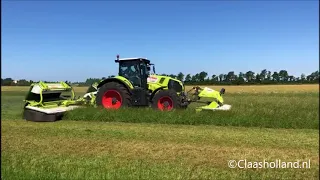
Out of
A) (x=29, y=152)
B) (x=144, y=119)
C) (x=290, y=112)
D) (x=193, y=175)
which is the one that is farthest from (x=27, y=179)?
(x=290, y=112)

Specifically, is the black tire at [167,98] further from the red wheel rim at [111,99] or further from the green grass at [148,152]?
the green grass at [148,152]

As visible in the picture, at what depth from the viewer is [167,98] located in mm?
12711

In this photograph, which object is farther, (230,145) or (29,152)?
(230,145)

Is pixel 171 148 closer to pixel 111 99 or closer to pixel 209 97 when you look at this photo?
pixel 209 97

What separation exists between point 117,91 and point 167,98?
80.2 inches

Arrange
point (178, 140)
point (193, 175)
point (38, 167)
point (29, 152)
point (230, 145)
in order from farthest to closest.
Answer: point (178, 140)
point (230, 145)
point (29, 152)
point (38, 167)
point (193, 175)

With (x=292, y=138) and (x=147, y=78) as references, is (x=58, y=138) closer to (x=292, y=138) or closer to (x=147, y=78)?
(x=292, y=138)

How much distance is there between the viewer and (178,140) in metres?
7.52

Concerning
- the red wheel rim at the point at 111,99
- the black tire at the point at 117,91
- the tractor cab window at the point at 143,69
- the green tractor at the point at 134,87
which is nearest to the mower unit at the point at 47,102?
the black tire at the point at 117,91

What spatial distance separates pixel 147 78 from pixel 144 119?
2.99 metres

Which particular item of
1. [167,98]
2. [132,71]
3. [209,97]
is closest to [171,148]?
[167,98]

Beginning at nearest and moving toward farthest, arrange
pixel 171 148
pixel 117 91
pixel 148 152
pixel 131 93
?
pixel 148 152 → pixel 171 148 → pixel 131 93 → pixel 117 91

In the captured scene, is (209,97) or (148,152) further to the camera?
(209,97)

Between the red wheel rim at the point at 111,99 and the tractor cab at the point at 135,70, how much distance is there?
0.82 meters
